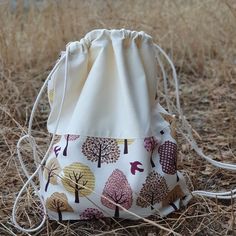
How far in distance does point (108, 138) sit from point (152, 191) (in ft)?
0.47

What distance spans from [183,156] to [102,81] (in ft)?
1.67

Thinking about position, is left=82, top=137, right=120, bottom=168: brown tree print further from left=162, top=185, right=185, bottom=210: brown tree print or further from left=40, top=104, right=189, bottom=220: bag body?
left=162, top=185, right=185, bottom=210: brown tree print

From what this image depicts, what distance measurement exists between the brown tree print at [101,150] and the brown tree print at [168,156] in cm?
10

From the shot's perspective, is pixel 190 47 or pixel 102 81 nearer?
pixel 102 81

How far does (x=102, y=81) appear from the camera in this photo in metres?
1.17

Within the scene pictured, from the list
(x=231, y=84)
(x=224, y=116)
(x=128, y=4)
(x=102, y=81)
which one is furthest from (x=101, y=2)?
(x=102, y=81)

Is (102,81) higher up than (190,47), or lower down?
higher up

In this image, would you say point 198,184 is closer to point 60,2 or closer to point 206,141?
point 206,141

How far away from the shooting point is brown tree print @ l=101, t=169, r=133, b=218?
3.70 feet

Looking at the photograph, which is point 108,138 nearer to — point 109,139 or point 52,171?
point 109,139

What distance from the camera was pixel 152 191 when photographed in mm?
1148

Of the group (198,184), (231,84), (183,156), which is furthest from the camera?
(231,84)

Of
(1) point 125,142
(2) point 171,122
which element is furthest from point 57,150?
(2) point 171,122

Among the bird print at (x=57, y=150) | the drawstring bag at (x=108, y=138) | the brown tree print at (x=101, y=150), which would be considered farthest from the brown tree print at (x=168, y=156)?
the bird print at (x=57, y=150)
